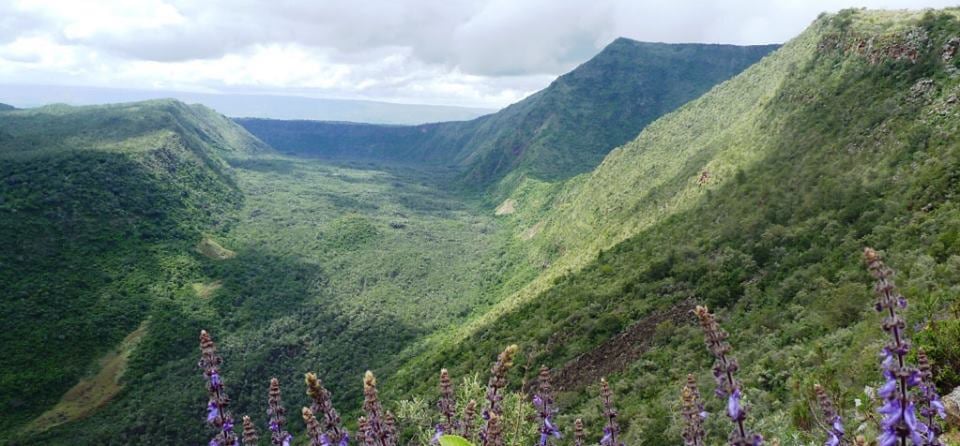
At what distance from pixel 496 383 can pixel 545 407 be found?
2142mm

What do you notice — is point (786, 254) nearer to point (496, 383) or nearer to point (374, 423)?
point (496, 383)

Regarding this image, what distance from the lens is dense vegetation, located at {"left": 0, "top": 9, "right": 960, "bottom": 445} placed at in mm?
28203

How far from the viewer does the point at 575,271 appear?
232 feet

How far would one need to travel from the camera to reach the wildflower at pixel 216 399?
6.58 m

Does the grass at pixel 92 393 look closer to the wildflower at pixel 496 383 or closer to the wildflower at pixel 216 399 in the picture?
the wildflower at pixel 216 399

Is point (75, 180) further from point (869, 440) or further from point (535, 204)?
point (869, 440)

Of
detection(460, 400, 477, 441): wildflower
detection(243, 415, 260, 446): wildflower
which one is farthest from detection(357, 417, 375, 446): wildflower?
detection(460, 400, 477, 441): wildflower

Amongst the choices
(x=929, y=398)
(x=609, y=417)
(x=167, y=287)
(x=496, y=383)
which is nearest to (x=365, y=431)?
(x=496, y=383)

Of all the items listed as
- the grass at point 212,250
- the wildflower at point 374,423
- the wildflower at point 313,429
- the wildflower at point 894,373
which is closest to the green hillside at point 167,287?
the grass at point 212,250

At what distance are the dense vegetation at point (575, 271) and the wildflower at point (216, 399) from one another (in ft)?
12.3

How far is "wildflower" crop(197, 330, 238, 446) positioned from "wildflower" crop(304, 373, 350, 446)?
46.4 inches

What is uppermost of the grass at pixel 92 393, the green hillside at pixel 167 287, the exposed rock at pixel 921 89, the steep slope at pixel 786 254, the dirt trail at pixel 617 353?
the exposed rock at pixel 921 89

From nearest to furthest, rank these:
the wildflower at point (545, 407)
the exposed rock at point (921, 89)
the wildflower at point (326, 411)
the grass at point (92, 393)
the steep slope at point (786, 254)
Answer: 1. the wildflower at point (326, 411)
2. the wildflower at point (545, 407)
3. the steep slope at point (786, 254)
4. the exposed rock at point (921, 89)
5. the grass at point (92, 393)

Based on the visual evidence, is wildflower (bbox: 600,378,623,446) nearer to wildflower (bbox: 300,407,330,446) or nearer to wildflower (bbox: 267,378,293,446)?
wildflower (bbox: 300,407,330,446)
